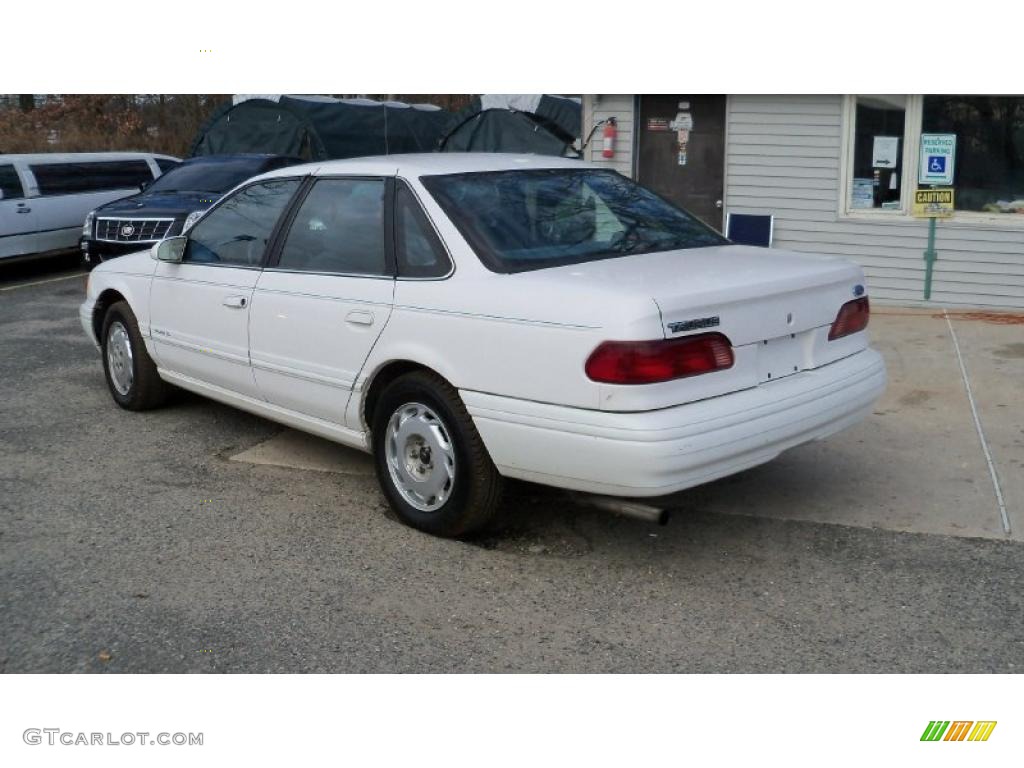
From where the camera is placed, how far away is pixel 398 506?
17.2 feet

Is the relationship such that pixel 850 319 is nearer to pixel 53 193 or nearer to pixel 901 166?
pixel 901 166

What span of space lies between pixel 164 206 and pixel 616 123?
5.10 metres

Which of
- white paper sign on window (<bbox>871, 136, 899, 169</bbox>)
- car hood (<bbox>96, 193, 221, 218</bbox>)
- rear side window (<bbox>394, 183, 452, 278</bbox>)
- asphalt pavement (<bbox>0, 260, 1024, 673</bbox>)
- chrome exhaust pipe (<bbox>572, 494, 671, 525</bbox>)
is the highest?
white paper sign on window (<bbox>871, 136, 899, 169</bbox>)

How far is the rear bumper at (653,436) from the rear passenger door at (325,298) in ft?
2.77

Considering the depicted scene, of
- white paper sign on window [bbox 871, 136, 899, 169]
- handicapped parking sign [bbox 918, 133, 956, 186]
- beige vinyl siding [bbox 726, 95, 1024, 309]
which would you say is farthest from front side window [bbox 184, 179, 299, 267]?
handicapped parking sign [bbox 918, 133, 956, 186]

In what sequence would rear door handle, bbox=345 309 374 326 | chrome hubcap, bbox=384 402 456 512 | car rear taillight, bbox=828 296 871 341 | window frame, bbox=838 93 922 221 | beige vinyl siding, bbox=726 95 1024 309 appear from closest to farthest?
chrome hubcap, bbox=384 402 456 512, car rear taillight, bbox=828 296 871 341, rear door handle, bbox=345 309 374 326, beige vinyl siding, bbox=726 95 1024 309, window frame, bbox=838 93 922 221

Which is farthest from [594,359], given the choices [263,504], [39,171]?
[39,171]

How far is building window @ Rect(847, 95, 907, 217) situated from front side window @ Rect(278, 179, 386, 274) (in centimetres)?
659

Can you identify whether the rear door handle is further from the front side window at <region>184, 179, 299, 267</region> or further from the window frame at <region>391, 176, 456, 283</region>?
the front side window at <region>184, 179, 299, 267</region>

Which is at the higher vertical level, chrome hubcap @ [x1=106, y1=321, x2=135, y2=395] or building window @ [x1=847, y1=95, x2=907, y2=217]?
building window @ [x1=847, y1=95, x2=907, y2=217]

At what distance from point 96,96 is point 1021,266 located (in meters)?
18.7

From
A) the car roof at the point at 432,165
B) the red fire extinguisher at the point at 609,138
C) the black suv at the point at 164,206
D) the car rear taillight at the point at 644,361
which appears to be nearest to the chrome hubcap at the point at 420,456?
the car rear taillight at the point at 644,361

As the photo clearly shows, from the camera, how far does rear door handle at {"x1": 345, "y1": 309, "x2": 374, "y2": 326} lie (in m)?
5.22

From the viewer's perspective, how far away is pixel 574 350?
434cm
